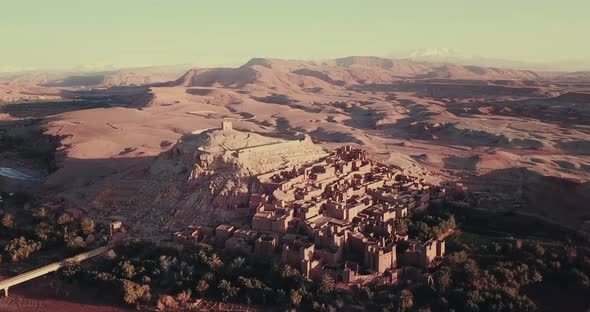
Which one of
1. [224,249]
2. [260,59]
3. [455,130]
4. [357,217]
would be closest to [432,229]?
[357,217]

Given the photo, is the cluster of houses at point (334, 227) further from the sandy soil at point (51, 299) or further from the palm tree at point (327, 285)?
the sandy soil at point (51, 299)

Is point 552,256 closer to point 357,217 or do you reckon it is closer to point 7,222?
point 357,217

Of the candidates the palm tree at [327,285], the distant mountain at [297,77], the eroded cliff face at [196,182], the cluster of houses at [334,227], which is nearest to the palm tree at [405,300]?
the cluster of houses at [334,227]

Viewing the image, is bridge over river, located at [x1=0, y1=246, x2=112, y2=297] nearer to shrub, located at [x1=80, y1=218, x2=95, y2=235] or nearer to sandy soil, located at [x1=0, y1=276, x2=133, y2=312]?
sandy soil, located at [x1=0, y1=276, x2=133, y2=312]

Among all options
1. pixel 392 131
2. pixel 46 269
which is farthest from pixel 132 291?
pixel 392 131

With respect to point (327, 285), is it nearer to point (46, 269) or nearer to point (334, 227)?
point (334, 227)
